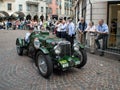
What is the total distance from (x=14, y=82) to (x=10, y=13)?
49344 millimetres

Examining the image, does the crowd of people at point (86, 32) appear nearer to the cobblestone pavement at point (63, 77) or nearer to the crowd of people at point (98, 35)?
the crowd of people at point (98, 35)

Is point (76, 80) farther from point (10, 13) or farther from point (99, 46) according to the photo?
point (10, 13)

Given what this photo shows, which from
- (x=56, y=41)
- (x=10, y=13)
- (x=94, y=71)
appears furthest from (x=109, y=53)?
(x=10, y=13)

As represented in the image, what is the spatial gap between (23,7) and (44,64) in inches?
2095

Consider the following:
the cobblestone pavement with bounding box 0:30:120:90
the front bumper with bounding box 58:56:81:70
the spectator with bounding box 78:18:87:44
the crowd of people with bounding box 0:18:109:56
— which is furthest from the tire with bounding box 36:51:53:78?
the spectator with bounding box 78:18:87:44

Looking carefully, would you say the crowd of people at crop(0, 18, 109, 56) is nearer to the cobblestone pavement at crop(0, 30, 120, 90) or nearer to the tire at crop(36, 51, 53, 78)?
the cobblestone pavement at crop(0, 30, 120, 90)

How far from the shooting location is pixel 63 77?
25.2 feet

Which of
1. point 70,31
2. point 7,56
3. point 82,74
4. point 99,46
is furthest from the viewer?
point 70,31

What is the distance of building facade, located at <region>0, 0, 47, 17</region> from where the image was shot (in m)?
55.4

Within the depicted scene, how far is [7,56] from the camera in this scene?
11047mm

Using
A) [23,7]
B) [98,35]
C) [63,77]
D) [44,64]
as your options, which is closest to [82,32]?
[98,35]

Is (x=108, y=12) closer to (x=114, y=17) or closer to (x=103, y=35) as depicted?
(x=114, y=17)

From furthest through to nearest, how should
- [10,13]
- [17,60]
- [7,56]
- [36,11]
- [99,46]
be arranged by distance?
[36,11], [10,13], [99,46], [7,56], [17,60]

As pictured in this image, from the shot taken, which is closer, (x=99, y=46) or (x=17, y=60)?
(x=17, y=60)
